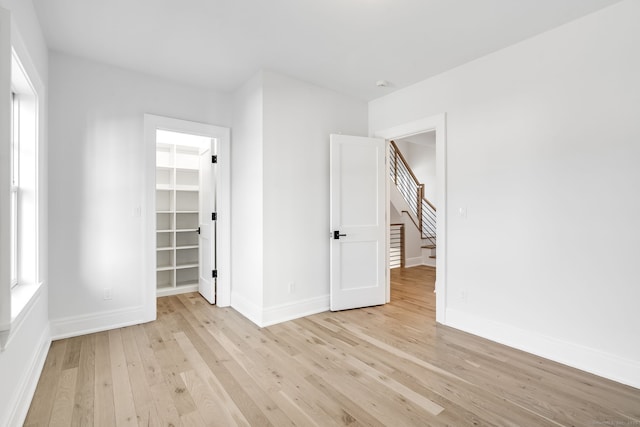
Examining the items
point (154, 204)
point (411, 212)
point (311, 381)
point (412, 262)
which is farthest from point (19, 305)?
point (411, 212)

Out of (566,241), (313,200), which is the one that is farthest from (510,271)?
(313,200)

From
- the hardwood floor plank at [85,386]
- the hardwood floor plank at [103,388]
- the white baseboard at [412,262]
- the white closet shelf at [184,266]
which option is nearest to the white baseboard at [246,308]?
the white closet shelf at [184,266]

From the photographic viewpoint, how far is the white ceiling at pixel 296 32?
233 centimetres

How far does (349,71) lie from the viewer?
11.2ft

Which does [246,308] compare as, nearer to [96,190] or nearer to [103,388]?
[103,388]

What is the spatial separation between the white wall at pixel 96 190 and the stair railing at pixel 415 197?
522cm

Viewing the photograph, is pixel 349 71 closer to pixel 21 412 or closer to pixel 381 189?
pixel 381 189

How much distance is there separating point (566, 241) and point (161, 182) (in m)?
4.94

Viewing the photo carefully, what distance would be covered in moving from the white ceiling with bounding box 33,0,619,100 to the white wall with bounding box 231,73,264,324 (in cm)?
40

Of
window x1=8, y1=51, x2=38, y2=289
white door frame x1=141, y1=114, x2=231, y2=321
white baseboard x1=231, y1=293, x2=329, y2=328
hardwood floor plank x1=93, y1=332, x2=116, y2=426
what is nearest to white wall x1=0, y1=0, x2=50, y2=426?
window x1=8, y1=51, x2=38, y2=289

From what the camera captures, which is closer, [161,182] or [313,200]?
[313,200]

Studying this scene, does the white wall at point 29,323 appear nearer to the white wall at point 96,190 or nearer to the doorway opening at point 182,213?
the white wall at point 96,190

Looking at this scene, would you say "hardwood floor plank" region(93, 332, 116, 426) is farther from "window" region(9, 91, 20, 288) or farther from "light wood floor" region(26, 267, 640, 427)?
"window" region(9, 91, 20, 288)

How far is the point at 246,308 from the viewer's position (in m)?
3.64
